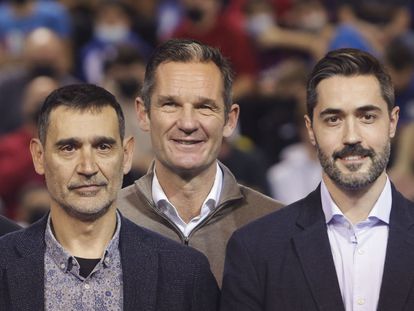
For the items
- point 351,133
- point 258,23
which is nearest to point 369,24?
point 258,23

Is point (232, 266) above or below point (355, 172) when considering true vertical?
below

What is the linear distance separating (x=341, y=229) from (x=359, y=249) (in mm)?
125

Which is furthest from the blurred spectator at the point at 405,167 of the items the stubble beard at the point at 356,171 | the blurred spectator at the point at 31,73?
the stubble beard at the point at 356,171

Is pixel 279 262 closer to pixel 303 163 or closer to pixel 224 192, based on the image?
pixel 224 192

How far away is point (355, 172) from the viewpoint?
487 cm

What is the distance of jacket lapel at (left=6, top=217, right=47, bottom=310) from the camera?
481 centimetres

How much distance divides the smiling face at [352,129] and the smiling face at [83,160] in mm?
721

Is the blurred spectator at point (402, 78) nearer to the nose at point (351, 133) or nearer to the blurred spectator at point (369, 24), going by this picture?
the blurred spectator at point (369, 24)

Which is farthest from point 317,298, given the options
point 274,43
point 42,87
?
point 274,43

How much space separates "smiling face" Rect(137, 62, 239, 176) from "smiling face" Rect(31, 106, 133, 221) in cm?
40

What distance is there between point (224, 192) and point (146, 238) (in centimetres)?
58

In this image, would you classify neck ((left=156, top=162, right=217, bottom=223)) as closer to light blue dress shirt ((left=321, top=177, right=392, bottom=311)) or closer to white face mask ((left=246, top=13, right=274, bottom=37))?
light blue dress shirt ((left=321, top=177, right=392, bottom=311))

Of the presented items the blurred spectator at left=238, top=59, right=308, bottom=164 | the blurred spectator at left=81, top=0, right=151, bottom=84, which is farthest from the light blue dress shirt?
the blurred spectator at left=81, top=0, right=151, bottom=84

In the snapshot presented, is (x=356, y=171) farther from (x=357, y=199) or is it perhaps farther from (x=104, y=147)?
(x=104, y=147)
